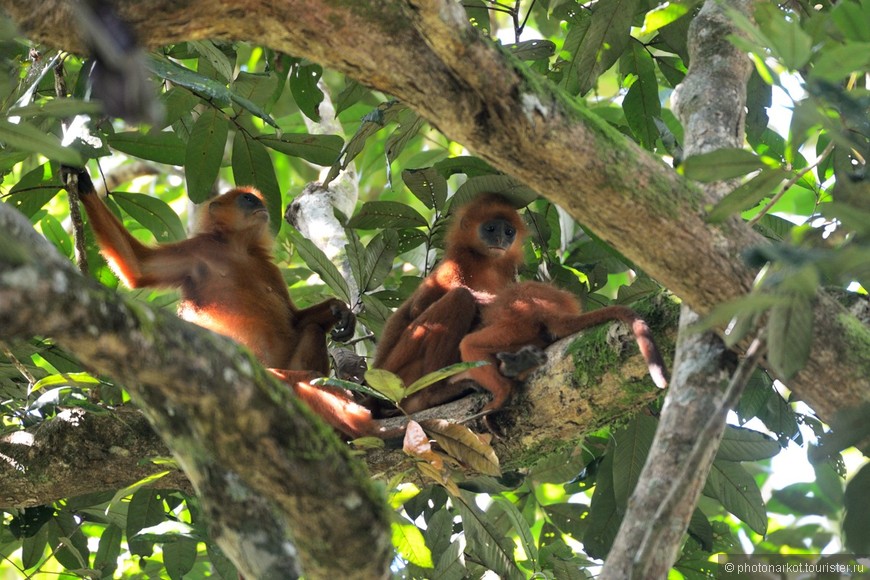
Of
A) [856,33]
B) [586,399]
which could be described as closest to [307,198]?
[586,399]

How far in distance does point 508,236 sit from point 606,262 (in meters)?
0.68

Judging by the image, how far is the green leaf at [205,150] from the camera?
571 cm

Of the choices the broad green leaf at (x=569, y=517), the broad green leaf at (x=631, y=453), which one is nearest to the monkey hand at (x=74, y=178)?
the broad green leaf at (x=631, y=453)

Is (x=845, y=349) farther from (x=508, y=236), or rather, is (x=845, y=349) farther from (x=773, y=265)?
(x=508, y=236)

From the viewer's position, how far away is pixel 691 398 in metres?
3.18

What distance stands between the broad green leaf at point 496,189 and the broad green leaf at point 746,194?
2.77 m

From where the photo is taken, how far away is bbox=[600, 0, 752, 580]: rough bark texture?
2.68 m

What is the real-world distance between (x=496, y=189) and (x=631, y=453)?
1898mm

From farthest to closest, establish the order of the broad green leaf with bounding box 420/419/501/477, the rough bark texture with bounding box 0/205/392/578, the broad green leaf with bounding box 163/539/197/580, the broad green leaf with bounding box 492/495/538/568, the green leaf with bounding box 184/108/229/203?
the green leaf with bounding box 184/108/229/203 < the broad green leaf with bounding box 163/539/197/580 < the broad green leaf with bounding box 492/495/538/568 < the broad green leaf with bounding box 420/419/501/477 < the rough bark texture with bounding box 0/205/392/578

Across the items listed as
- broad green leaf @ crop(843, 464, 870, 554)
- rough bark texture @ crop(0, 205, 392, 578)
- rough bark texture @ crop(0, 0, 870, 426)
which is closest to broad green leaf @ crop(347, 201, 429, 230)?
rough bark texture @ crop(0, 0, 870, 426)

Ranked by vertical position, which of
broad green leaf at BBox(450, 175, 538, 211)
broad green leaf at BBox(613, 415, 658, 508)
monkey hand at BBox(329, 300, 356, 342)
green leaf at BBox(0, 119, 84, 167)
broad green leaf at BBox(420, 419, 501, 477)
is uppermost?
broad green leaf at BBox(450, 175, 538, 211)

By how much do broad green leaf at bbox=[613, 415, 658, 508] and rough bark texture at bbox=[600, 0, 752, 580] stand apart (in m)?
1.85

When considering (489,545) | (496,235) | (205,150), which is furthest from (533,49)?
(489,545)

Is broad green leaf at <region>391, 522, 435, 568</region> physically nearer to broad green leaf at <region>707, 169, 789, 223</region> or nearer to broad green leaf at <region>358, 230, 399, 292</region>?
broad green leaf at <region>358, 230, 399, 292</region>
